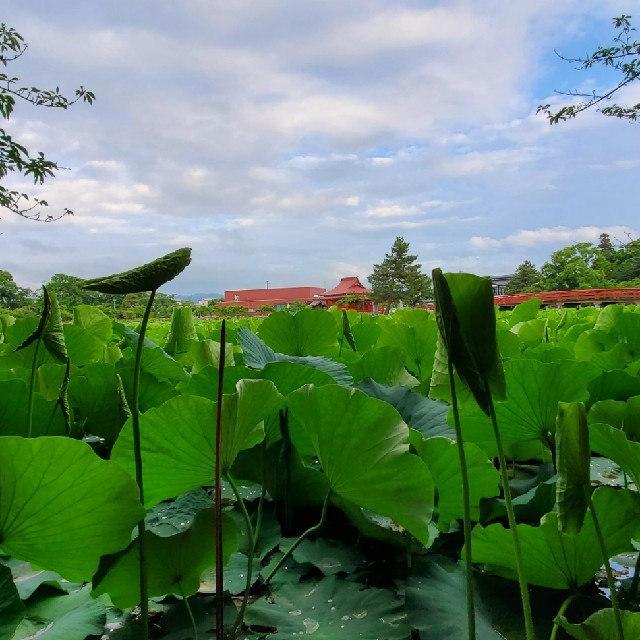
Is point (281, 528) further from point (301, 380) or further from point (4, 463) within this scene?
point (4, 463)

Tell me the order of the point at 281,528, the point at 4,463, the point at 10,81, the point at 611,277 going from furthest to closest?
the point at 611,277, the point at 10,81, the point at 281,528, the point at 4,463

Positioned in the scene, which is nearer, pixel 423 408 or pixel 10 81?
pixel 423 408

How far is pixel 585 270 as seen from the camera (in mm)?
23766

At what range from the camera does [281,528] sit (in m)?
0.38

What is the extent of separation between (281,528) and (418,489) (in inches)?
6.0

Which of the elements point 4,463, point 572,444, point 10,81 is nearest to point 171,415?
point 4,463

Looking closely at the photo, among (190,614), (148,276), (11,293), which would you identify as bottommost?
(190,614)

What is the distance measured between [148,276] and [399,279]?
28.8m

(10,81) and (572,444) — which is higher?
(10,81)

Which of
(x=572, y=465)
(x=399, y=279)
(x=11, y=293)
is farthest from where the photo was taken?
(x=399, y=279)

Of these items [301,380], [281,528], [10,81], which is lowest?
[281,528]

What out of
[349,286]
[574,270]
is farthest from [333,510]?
[349,286]

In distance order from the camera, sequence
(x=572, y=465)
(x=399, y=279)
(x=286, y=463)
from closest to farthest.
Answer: (x=572, y=465)
(x=286, y=463)
(x=399, y=279)

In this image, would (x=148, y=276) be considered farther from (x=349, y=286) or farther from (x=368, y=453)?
(x=349, y=286)
